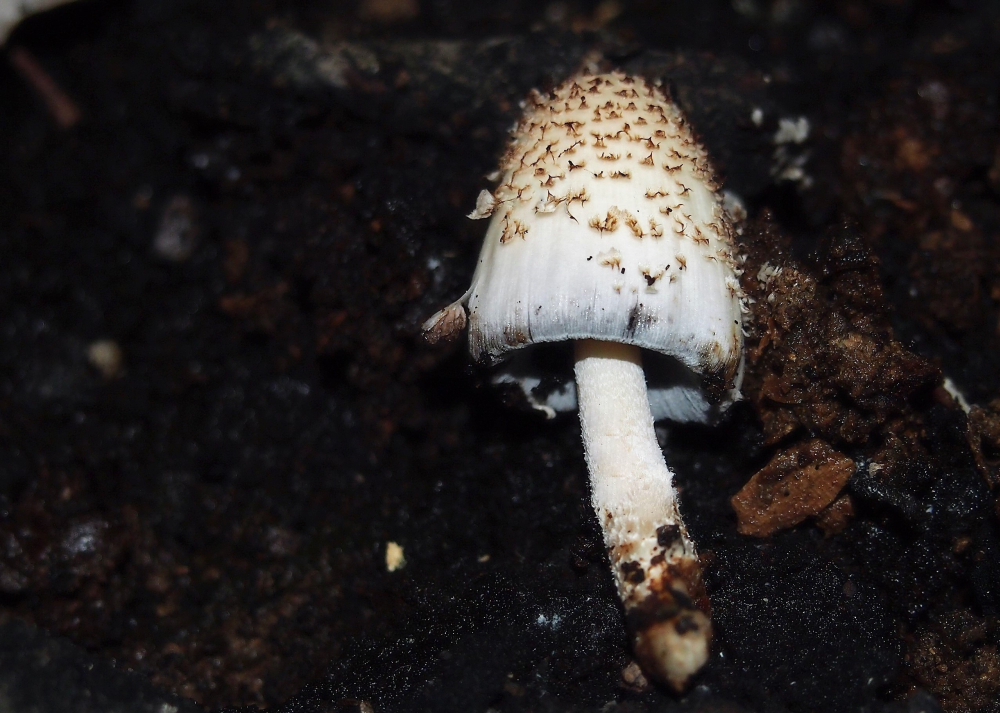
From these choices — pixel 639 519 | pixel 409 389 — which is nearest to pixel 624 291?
pixel 639 519

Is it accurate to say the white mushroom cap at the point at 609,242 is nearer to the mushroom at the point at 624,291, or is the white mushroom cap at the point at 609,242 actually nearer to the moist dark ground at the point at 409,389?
the mushroom at the point at 624,291

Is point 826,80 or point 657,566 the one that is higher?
point 826,80

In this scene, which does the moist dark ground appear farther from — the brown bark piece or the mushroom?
the mushroom

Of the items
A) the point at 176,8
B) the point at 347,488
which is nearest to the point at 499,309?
the point at 347,488

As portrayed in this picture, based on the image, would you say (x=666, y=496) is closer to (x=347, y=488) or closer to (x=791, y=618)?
(x=791, y=618)

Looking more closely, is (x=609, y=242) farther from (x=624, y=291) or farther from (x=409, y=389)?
(x=409, y=389)

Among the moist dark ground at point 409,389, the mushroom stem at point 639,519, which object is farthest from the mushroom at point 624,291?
the moist dark ground at point 409,389

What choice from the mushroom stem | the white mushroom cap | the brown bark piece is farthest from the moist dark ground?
the white mushroom cap
